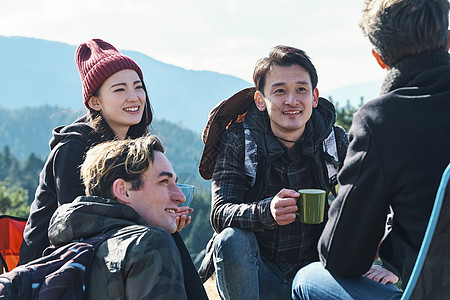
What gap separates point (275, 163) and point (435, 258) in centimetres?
198

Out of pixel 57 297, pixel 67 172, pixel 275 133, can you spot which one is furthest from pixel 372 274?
pixel 67 172

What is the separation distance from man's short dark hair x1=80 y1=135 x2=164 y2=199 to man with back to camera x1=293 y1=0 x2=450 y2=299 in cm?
83

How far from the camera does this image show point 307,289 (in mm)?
2490

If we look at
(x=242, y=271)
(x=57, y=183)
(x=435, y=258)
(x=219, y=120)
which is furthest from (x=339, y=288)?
(x=57, y=183)

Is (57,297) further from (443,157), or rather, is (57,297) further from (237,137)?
(237,137)

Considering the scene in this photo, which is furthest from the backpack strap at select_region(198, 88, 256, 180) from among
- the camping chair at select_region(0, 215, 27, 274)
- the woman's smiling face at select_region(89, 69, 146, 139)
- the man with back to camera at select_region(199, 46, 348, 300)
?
the camping chair at select_region(0, 215, 27, 274)

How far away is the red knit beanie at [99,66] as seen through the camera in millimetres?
4059

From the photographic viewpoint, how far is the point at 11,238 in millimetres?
4031

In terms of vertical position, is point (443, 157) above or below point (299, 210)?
above

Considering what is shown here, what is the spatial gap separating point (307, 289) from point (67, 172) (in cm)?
171

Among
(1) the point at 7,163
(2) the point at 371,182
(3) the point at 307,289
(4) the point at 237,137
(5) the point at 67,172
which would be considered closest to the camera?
(2) the point at 371,182

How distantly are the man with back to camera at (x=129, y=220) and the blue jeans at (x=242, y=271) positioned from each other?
0.85 metres

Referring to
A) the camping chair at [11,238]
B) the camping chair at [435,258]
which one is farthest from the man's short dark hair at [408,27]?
the camping chair at [11,238]

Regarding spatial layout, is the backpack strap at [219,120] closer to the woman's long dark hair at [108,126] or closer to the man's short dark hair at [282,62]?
the man's short dark hair at [282,62]
